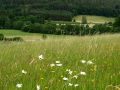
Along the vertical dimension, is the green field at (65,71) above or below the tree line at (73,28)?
above

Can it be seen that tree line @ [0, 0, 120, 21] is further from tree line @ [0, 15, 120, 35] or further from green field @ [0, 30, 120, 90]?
green field @ [0, 30, 120, 90]

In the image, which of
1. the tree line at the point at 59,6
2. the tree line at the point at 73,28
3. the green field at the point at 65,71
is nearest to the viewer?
the green field at the point at 65,71

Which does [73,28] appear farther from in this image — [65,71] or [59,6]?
[59,6]

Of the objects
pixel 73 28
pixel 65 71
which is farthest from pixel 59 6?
pixel 65 71

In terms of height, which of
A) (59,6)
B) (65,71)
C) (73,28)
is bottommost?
(59,6)

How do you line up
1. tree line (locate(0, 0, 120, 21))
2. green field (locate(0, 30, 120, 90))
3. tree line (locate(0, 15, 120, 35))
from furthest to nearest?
tree line (locate(0, 0, 120, 21)), tree line (locate(0, 15, 120, 35)), green field (locate(0, 30, 120, 90))

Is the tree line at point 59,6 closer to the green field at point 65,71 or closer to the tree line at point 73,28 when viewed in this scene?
the tree line at point 73,28

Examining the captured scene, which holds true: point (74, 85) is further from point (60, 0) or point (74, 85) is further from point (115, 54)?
point (60, 0)

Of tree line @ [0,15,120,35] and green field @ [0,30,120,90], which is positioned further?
tree line @ [0,15,120,35]

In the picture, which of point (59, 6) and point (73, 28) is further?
point (59, 6)

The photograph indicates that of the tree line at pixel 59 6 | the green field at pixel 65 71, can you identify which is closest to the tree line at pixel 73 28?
the green field at pixel 65 71

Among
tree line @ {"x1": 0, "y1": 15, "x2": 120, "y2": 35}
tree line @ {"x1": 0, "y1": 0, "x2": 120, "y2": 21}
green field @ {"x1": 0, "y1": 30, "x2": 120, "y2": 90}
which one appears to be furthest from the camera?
tree line @ {"x1": 0, "y1": 0, "x2": 120, "y2": 21}

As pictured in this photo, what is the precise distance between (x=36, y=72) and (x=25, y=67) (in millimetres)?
384

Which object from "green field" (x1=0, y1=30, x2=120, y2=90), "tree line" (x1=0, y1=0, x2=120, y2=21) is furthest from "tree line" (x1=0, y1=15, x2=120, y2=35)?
"tree line" (x1=0, y1=0, x2=120, y2=21)
